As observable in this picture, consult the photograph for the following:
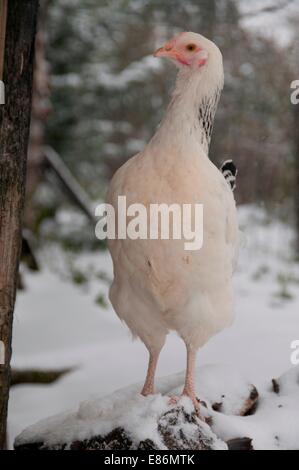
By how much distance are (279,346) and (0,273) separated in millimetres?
1863

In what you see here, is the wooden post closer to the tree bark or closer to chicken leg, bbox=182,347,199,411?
the tree bark

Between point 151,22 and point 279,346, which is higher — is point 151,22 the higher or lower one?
the higher one

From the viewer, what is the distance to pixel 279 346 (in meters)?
3.39

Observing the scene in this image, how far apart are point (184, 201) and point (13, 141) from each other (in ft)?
1.78

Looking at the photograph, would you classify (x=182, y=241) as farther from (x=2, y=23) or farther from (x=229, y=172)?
(x=2, y=23)

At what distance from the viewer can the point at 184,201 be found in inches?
73.8

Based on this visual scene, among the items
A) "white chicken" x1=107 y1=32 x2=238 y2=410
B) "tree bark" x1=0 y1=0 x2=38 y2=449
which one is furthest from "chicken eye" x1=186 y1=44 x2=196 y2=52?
"tree bark" x1=0 y1=0 x2=38 y2=449

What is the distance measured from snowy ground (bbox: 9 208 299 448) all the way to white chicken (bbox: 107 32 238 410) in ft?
1.53

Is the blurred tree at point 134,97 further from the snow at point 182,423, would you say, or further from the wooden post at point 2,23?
the wooden post at point 2,23

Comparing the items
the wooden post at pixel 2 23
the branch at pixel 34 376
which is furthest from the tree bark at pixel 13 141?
the branch at pixel 34 376

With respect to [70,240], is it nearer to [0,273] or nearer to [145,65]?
[145,65]

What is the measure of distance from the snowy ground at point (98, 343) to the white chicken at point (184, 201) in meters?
0.47

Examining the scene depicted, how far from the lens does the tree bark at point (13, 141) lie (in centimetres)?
189

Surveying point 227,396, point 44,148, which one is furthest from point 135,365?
point 44,148
